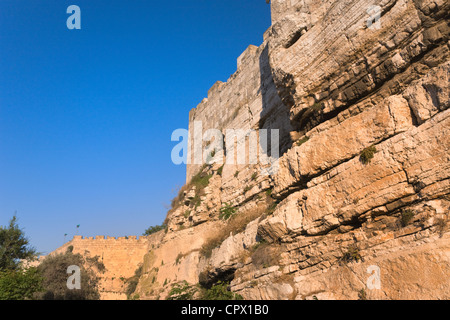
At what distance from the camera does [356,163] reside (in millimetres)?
6477

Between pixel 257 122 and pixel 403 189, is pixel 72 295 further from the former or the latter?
pixel 403 189

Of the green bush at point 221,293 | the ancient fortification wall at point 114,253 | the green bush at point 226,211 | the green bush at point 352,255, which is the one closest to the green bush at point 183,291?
the green bush at point 221,293

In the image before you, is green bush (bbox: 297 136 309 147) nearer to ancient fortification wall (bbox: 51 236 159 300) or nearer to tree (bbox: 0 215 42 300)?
tree (bbox: 0 215 42 300)

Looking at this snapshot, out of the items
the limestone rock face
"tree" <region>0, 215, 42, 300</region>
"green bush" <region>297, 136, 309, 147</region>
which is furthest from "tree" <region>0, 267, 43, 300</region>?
"green bush" <region>297, 136, 309, 147</region>

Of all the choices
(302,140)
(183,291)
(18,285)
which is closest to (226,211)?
(183,291)

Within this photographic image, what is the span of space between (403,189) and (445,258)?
1.21 metres

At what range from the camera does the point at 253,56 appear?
1445 centimetres

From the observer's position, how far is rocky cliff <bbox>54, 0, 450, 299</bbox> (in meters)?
5.39

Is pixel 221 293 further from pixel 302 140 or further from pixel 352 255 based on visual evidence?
pixel 302 140

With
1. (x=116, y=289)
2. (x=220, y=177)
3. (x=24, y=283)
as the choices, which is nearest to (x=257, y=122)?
(x=220, y=177)

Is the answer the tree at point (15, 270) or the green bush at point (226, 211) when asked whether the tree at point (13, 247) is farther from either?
the green bush at point (226, 211)

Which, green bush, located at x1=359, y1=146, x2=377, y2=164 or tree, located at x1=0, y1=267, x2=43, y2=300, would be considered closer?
green bush, located at x1=359, y1=146, x2=377, y2=164

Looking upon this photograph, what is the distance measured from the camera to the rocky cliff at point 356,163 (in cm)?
539

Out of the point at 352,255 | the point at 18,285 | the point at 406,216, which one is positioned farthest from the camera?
the point at 18,285
